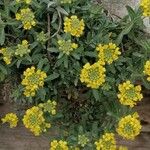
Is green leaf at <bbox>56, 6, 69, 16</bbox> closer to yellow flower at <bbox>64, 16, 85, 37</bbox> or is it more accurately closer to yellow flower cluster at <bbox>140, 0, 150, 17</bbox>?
yellow flower at <bbox>64, 16, 85, 37</bbox>

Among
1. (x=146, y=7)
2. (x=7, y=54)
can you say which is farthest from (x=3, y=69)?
(x=146, y=7)

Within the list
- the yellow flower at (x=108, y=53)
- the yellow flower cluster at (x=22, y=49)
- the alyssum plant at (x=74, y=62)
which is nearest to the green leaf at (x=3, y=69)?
the alyssum plant at (x=74, y=62)

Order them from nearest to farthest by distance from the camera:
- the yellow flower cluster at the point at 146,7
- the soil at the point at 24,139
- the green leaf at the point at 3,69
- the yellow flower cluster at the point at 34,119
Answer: the yellow flower cluster at the point at 146,7 < the yellow flower cluster at the point at 34,119 < the green leaf at the point at 3,69 < the soil at the point at 24,139

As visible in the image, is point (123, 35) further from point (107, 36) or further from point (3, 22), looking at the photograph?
point (3, 22)

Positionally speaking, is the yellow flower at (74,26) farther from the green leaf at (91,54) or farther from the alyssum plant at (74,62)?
the green leaf at (91,54)

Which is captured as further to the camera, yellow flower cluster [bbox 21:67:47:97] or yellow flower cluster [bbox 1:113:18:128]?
yellow flower cluster [bbox 1:113:18:128]

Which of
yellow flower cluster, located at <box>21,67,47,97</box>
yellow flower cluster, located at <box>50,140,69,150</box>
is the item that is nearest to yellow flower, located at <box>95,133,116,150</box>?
yellow flower cluster, located at <box>50,140,69,150</box>

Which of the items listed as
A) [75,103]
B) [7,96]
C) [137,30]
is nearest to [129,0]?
[137,30]

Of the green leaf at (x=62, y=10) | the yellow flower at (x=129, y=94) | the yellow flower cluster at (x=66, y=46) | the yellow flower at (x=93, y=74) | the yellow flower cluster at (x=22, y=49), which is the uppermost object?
the green leaf at (x=62, y=10)
